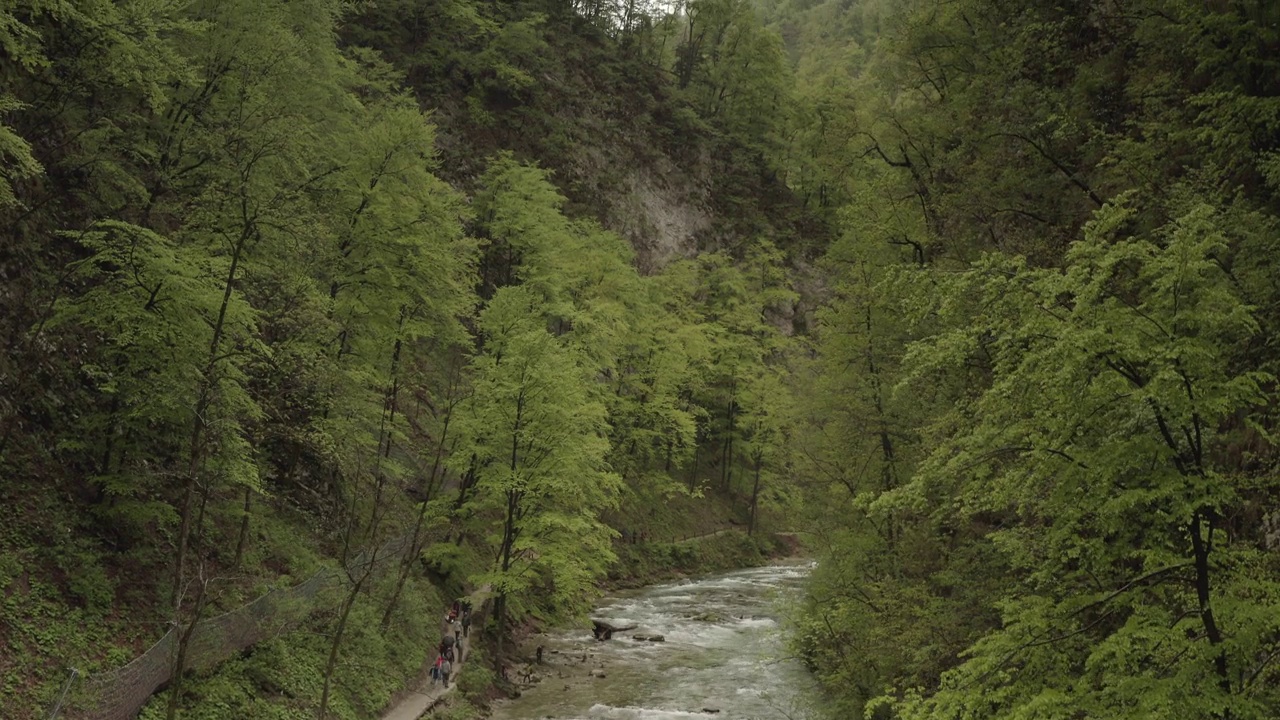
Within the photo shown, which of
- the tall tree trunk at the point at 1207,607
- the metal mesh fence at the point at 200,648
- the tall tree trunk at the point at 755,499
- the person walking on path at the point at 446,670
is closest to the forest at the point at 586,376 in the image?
the tall tree trunk at the point at 1207,607

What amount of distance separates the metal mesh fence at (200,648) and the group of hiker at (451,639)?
336cm

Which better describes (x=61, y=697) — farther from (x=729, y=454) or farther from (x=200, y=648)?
(x=729, y=454)

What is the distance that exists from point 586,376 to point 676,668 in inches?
583

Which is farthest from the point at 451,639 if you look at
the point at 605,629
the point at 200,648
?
the point at 200,648

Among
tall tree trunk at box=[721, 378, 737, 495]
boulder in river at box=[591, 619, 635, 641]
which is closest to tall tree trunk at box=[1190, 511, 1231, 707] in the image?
boulder in river at box=[591, 619, 635, 641]

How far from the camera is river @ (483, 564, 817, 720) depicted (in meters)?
21.9

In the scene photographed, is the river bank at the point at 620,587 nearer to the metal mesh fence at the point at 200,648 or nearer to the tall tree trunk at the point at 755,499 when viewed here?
the tall tree trunk at the point at 755,499

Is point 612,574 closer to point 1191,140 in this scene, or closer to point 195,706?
point 195,706

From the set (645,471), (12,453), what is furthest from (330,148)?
(645,471)

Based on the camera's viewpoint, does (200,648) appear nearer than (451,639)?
Yes

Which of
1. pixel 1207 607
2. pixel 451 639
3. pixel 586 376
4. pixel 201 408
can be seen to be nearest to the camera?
pixel 1207 607

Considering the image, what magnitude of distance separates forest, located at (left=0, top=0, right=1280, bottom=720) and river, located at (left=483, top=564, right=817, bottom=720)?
1.82 metres

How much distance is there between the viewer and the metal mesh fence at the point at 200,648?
42.6ft

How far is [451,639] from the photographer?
23969mm
